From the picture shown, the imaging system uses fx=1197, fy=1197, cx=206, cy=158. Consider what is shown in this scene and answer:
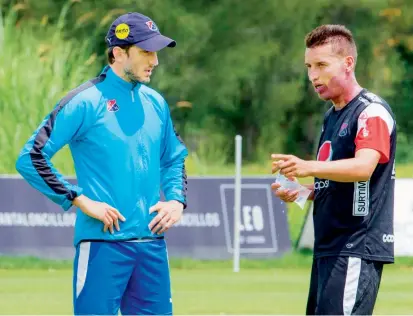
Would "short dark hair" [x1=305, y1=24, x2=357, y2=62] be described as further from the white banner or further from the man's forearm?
the white banner

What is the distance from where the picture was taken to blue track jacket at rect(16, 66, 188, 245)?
6.02m

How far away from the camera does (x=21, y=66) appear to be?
75.7 feet

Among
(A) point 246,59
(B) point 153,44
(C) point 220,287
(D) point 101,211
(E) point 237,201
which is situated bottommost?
(C) point 220,287

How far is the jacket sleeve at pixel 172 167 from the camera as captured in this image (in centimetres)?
638

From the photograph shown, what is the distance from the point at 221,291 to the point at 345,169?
791cm

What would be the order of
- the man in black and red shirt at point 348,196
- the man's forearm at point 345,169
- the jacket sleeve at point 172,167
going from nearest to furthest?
1. the man's forearm at point 345,169
2. the man in black and red shirt at point 348,196
3. the jacket sleeve at point 172,167

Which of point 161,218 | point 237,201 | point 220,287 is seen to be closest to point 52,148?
point 161,218

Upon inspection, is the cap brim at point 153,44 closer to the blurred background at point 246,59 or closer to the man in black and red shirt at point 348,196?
the man in black and red shirt at point 348,196

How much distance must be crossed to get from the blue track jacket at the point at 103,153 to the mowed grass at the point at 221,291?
5.55 metres

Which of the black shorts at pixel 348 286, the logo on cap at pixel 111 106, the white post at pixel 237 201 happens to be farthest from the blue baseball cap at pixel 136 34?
the white post at pixel 237 201

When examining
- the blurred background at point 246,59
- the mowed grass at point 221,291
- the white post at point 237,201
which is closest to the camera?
the mowed grass at point 221,291

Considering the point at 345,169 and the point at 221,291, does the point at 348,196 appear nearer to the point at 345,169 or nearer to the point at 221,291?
the point at 345,169

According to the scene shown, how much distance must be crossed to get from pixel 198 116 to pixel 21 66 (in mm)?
17735

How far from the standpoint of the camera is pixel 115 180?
605cm
